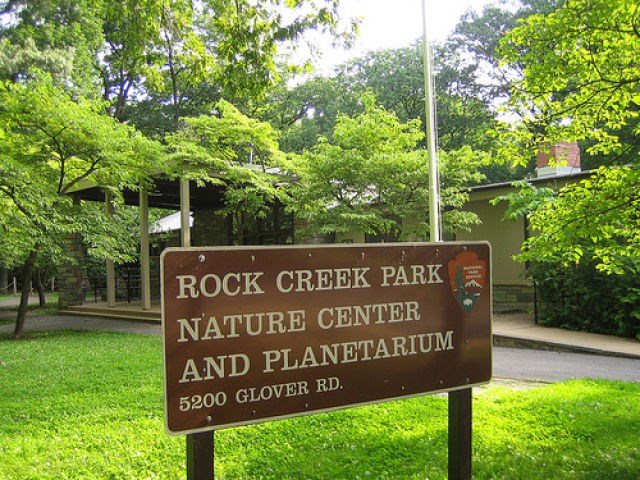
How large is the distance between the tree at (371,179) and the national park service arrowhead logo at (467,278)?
8.52 meters

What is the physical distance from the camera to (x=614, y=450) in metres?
3.89

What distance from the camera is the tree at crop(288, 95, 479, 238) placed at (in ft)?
38.4

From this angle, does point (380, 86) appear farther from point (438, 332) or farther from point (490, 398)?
point (438, 332)

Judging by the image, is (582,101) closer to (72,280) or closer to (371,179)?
(371,179)

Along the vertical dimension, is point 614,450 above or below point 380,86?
below

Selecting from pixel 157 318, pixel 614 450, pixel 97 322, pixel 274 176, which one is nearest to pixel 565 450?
pixel 614 450

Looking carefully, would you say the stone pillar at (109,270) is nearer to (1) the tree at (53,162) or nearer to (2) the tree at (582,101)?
(1) the tree at (53,162)

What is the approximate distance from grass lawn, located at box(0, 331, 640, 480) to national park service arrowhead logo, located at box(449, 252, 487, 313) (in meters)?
1.39

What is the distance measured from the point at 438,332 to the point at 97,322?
13.9m

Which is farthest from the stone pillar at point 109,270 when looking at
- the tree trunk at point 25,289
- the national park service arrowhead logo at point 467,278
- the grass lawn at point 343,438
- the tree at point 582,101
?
the national park service arrowhead logo at point 467,278

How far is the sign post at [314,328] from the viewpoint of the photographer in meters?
A: 2.16

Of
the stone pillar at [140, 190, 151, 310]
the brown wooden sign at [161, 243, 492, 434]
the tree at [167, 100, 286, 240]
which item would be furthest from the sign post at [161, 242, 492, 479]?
the stone pillar at [140, 190, 151, 310]

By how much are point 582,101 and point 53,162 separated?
1084 centimetres

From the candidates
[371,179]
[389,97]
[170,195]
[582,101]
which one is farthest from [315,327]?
[389,97]
